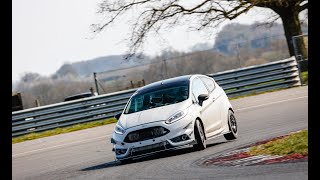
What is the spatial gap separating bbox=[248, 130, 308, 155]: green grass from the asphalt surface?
875 millimetres

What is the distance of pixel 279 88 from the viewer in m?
29.4

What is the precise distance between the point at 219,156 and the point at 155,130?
5.35 feet

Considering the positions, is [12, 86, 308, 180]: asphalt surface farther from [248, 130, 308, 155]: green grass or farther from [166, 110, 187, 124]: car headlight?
[248, 130, 308, 155]: green grass

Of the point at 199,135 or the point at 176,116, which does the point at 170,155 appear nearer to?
the point at 199,135

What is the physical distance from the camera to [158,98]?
15047 mm

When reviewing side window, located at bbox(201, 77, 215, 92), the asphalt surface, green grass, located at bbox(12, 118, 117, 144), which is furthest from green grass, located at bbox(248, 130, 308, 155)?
green grass, located at bbox(12, 118, 117, 144)

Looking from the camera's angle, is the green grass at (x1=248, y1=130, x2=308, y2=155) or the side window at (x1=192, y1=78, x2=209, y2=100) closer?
the green grass at (x1=248, y1=130, x2=308, y2=155)

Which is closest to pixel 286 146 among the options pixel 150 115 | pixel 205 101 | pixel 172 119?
pixel 172 119

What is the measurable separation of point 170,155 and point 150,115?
849 mm

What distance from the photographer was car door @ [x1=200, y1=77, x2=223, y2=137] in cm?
1495

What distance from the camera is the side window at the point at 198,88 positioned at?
15242mm

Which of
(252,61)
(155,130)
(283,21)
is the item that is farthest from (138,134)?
(252,61)
